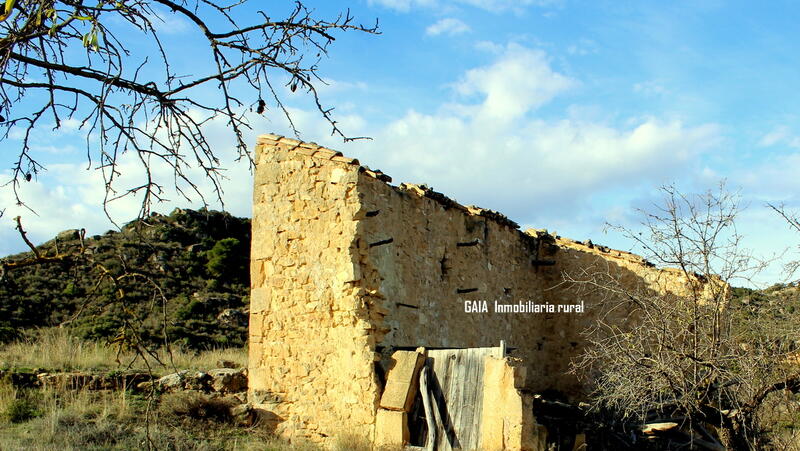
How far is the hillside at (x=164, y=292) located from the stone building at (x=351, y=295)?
712cm

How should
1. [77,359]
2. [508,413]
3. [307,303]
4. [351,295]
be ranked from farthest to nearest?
1. [77,359]
2. [307,303]
3. [351,295]
4. [508,413]

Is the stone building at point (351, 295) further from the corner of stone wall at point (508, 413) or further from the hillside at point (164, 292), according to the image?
the hillside at point (164, 292)

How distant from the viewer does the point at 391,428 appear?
8094 mm

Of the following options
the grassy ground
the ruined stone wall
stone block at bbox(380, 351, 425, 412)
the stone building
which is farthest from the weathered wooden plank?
the grassy ground

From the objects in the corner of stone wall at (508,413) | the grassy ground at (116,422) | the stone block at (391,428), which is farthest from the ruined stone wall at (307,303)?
the corner of stone wall at (508,413)

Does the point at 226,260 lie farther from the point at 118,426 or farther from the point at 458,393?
the point at 458,393

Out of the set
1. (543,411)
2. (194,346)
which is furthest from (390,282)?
(194,346)

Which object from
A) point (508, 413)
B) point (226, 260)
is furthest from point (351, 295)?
point (226, 260)

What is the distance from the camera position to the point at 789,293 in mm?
7809

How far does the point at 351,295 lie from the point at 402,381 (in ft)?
3.83

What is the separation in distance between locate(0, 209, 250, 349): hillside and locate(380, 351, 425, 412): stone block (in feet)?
28.5

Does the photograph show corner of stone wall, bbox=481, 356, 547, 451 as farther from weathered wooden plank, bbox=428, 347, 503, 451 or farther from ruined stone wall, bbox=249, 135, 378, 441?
ruined stone wall, bbox=249, 135, 378, 441

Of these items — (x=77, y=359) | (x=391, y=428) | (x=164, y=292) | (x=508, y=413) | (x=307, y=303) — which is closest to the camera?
(x=508, y=413)

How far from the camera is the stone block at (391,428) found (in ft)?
26.4
